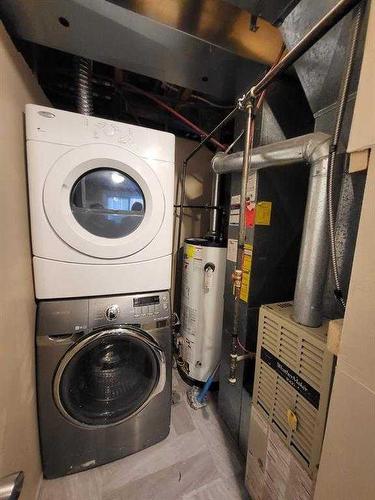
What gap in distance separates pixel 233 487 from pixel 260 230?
1.24 meters

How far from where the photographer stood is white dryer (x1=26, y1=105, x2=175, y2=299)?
0.88 m

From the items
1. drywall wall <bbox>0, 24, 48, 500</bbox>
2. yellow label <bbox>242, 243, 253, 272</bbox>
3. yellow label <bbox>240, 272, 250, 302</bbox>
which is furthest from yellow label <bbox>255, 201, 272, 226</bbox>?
drywall wall <bbox>0, 24, 48, 500</bbox>

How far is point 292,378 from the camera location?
0.74 meters

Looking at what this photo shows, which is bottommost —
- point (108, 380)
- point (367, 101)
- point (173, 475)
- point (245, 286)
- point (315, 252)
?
point (173, 475)

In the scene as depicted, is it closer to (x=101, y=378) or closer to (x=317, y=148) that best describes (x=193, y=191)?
(x=317, y=148)

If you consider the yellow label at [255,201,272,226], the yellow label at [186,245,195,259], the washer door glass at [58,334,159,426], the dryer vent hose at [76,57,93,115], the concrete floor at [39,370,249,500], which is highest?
the dryer vent hose at [76,57,93,115]

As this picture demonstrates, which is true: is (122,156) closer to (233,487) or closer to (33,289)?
(33,289)

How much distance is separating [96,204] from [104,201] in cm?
4

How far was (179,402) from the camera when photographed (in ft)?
4.93

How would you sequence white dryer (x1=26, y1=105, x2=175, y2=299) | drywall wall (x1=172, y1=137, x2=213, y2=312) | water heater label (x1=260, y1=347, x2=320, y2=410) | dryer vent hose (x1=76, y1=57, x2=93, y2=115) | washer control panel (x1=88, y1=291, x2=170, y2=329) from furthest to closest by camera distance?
1. drywall wall (x1=172, y1=137, x2=213, y2=312)
2. dryer vent hose (x1=76, y1=57, x2=93, y2=115)
3. washer control panel (x1=88, y1=291, x2=170, y2=329)
4. white dryer (x1=26, y1=105, x2=175, y2=299)
5. water heater label (x1=260, y1=347, x2=320, y2=410)

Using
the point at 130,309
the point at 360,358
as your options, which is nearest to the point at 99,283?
the point at 130,309

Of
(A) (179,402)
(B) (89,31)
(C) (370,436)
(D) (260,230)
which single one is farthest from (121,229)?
(A) (179,402)

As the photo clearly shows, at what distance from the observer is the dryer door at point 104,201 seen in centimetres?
91

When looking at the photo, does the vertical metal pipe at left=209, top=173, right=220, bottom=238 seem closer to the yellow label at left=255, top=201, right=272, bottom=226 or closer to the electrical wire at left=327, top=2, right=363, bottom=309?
the yellow label at left=255, top=201, right=272, bottom=226
